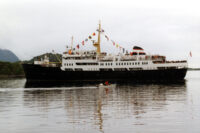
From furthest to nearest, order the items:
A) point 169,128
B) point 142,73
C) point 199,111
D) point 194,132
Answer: point 142,73 < point 199,111 < point 169,128 < point 194,132

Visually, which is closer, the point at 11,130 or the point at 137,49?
the point at 11,130

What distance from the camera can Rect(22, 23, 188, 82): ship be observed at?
69.4m

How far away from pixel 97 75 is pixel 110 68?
4.02 m

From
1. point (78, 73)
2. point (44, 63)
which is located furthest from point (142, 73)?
point (44, 63)

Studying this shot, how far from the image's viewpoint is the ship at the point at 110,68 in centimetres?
6938

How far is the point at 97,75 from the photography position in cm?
7012

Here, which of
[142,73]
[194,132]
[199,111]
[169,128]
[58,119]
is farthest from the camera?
[142,73]

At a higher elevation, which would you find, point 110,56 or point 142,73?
point 110,56

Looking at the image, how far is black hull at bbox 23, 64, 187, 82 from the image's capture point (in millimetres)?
69125

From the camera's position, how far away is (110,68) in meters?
71.1

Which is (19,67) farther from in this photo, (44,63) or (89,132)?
(89,132)

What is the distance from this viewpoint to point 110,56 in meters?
72.0

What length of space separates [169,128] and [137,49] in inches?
2323

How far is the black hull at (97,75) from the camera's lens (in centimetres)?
6912
